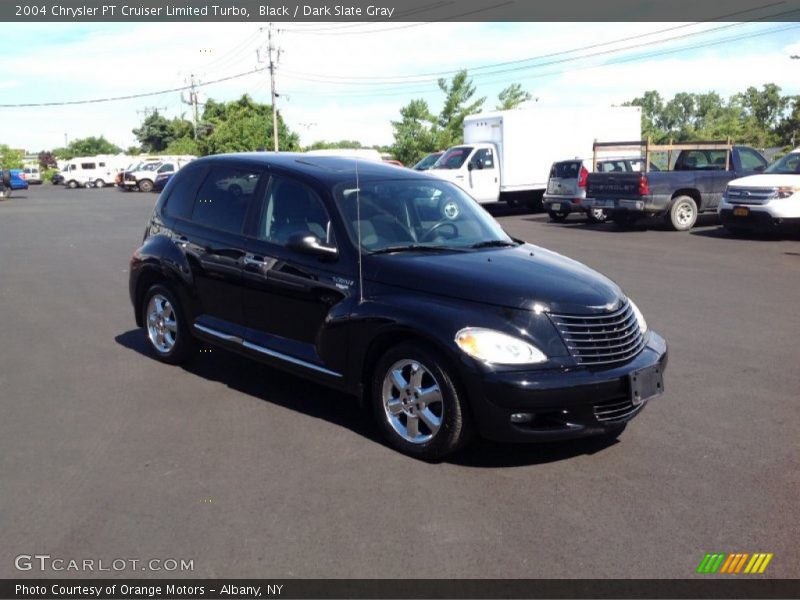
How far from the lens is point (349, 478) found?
448cm

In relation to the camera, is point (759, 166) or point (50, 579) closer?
point (50, 579)

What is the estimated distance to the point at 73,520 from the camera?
13.1 feet

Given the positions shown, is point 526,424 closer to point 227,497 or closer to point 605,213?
point 227,497

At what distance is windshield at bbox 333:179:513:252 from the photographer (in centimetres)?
540

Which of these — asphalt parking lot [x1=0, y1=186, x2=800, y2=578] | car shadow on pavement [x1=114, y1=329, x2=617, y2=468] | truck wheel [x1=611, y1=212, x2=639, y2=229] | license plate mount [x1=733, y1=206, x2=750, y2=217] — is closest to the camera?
asphalt parking lot [x1=0, y1=186, x2=800, y2=578]

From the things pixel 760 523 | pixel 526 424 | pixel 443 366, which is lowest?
pixel 760 523

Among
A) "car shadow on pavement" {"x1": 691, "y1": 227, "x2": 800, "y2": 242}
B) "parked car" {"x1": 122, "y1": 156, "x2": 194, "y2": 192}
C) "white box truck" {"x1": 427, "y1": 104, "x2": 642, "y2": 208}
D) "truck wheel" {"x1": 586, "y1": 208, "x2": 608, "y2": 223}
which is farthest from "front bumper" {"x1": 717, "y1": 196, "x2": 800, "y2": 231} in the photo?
"parked car" {"x1": 122, "y1": 156, "x2": 194, "y2": 192}

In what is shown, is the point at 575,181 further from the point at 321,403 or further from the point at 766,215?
the point at 321,403

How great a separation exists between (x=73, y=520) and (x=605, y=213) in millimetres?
16948

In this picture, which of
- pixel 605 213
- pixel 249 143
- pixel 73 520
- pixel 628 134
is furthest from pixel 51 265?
pixel 249 143

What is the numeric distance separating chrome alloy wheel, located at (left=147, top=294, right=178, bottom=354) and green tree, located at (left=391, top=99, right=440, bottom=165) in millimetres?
40613

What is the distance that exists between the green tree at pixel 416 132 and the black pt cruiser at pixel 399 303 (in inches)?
1607

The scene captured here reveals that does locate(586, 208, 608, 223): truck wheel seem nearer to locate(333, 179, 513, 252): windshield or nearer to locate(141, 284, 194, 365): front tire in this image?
locate(333, 179, 513, 252): windshield

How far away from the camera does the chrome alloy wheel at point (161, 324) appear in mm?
6805
